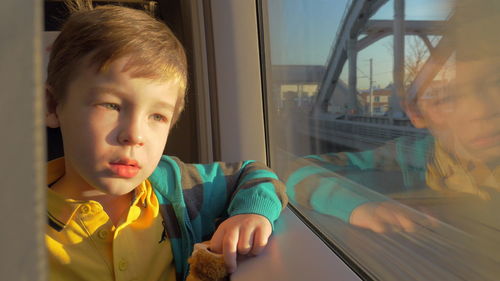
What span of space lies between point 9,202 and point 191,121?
1.69 metres

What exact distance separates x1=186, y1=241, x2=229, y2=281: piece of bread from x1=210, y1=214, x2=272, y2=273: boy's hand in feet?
0.06

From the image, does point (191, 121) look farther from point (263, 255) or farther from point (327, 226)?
point (263, 255)

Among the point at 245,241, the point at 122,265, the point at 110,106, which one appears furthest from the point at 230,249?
the point at 110,106

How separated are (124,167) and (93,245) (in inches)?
8.7

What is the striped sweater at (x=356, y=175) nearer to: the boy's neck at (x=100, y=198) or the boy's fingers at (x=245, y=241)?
the boy's fingers at (x=245, y=241)

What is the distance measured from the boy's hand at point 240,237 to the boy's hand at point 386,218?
0.87 feet

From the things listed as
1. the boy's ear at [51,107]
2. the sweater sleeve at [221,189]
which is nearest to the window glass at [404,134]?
the sweater sleeve at [221,189]

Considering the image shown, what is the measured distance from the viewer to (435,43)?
28.7 inches

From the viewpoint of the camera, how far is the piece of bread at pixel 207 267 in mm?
803

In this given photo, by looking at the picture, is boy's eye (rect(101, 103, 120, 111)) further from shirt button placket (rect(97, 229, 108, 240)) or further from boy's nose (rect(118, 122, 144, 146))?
shirt button placket (rect(97, 229, 108, 240))

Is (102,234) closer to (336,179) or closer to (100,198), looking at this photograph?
(100,198)

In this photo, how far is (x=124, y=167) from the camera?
0.87m

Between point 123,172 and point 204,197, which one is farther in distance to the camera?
point 204,197

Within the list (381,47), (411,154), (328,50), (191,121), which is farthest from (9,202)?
(191,121)
